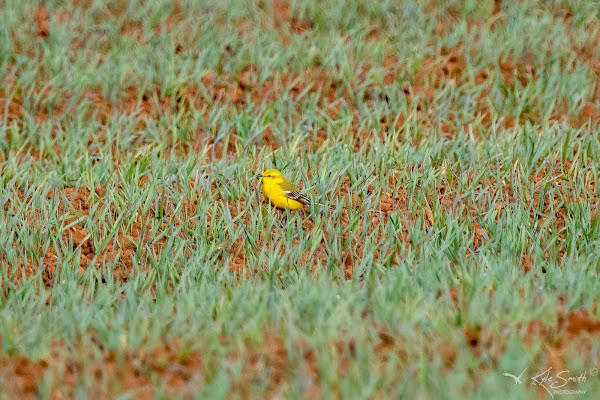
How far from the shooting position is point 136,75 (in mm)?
8586

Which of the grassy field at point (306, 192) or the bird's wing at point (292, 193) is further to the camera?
the bird's wing at point (292, 193)

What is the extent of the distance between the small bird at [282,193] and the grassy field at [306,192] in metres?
0.13

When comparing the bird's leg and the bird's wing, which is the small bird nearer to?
the bird's wing

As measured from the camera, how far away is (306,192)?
6262 millimetres

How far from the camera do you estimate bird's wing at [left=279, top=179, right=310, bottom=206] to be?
5.87 meters

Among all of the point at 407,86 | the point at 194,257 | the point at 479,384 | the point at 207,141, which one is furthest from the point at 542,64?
the point at 479,384

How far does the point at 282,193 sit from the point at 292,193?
0.21ft

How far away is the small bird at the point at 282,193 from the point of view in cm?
588

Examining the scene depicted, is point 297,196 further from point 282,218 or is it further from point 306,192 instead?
point 306,192

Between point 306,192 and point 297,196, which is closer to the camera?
→ point 297,196
